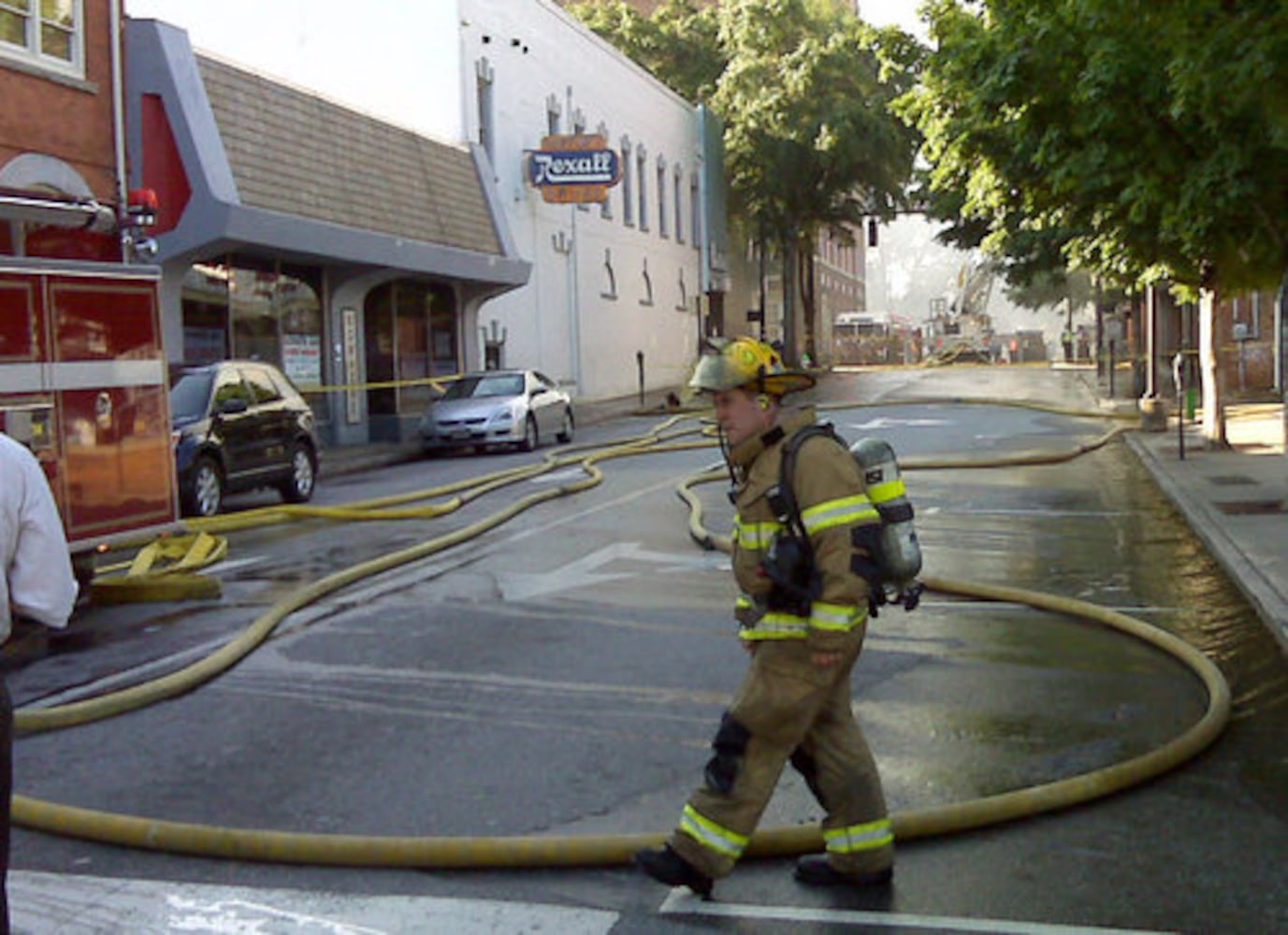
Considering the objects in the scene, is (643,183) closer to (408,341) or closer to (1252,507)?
(408,341)

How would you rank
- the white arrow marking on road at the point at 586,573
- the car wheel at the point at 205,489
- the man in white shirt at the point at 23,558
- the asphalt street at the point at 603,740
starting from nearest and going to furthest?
1. the man in white shirt at the point at 23,558
2. the asphalt street at the point at 603,740
3. the white arrow marking on road at the point at 586,573
4. the car wheel at the point at 205,489

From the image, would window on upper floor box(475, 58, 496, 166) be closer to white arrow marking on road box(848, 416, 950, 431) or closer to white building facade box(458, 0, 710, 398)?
white building facade box(458, 0, 710, 398)

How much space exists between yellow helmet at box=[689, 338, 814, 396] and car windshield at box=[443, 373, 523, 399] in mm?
19334

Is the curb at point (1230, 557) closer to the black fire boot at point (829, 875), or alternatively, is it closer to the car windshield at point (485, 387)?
the black fire boot at point (829, 875)

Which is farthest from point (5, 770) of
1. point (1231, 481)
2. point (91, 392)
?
point (1231, 481)

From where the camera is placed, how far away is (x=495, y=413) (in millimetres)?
23141

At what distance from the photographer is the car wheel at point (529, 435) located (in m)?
23.3

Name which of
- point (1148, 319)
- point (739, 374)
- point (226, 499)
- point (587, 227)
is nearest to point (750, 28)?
point (587, 227)

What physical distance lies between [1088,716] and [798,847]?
2.39 metres

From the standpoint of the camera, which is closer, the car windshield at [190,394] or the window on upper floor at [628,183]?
the car windshield at [190,394]

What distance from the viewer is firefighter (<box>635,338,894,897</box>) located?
4.25 meters

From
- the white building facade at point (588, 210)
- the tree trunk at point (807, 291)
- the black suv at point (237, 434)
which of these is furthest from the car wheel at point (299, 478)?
the tree trunk at point (807, 291)

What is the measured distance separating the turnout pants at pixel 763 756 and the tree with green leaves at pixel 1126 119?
5762 mm

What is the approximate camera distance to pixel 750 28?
2083 inches
